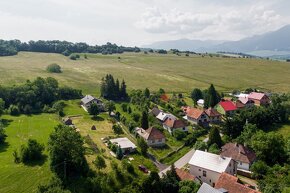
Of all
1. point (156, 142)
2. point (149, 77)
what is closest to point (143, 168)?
point (156, 142)

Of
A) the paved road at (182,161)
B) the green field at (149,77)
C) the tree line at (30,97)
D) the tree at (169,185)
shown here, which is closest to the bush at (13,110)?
the tree line at (30,97)

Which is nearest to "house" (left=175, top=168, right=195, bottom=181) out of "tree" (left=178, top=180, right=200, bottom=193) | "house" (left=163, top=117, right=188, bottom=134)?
"tree" (left=178, top=180, right=200, bottom=193)

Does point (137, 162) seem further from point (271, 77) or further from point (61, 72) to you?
point (271, 77)

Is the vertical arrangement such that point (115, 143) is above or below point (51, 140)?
below

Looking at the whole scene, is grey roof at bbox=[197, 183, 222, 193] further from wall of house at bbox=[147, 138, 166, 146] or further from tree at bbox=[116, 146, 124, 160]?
wall of house at bbox=[147, 138, 166, 146]

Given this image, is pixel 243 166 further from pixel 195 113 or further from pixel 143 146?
pixel 195 113

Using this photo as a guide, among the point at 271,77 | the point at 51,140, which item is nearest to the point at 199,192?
the point at 51,140
